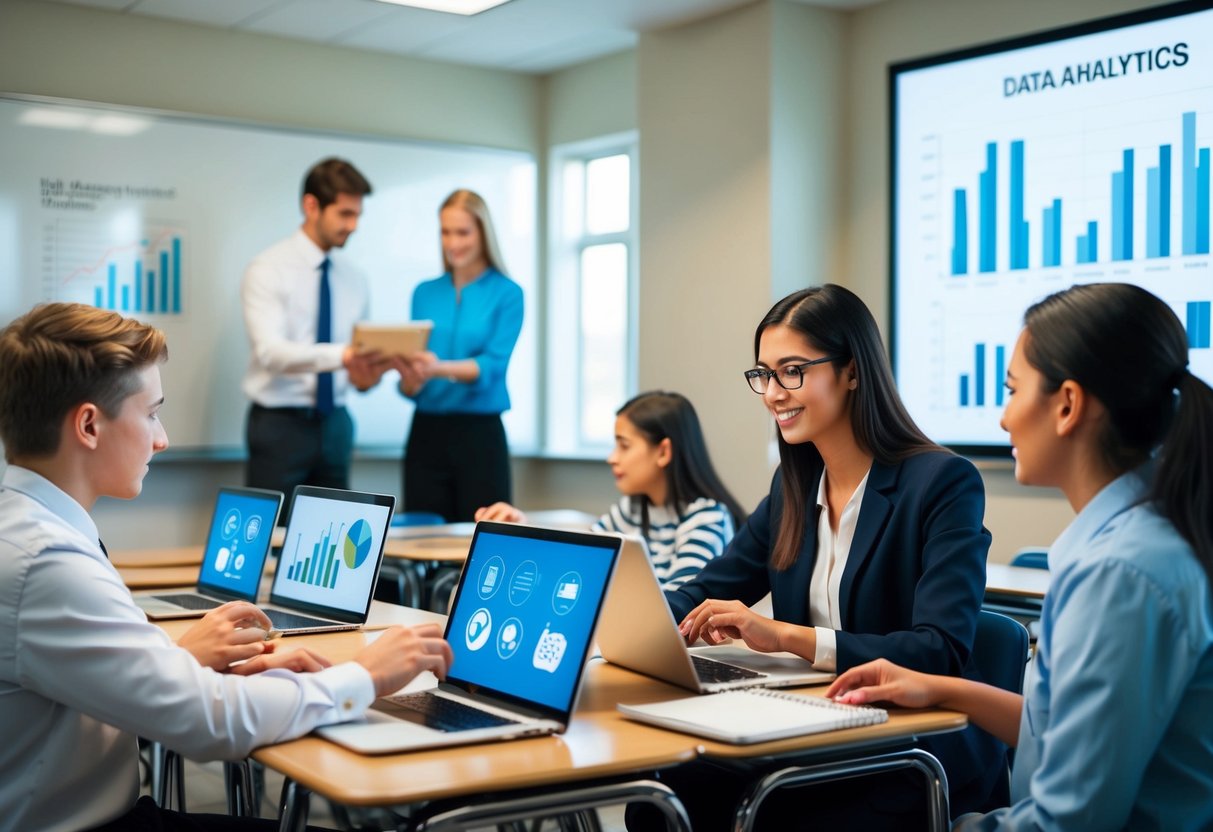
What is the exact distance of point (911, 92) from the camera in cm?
509

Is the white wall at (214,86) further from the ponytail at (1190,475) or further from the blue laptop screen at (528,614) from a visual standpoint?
the ponytail at (1190,475)

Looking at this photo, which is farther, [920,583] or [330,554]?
[330,554]

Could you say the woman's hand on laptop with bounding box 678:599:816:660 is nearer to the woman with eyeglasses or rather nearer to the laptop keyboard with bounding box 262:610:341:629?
the woman with eyeglasses

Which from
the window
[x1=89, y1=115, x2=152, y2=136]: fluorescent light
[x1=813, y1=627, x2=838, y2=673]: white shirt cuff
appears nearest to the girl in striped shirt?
[x1=813, y1=627, x2=838, y2=673]: white shirt cuff

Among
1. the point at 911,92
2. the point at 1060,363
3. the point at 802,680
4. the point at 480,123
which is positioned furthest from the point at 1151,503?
the point at 480,123

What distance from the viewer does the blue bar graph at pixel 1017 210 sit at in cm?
468

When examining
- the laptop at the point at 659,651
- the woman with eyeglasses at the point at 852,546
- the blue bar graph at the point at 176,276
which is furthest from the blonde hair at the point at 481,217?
the laptop at the point at 659,651

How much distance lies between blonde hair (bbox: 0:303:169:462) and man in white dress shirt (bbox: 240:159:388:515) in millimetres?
3311

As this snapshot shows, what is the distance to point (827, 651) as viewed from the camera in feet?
6.49

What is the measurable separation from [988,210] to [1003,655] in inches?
121

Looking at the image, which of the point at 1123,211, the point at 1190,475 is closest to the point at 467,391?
the point at 1123,211

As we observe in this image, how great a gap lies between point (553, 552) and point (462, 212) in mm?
3467

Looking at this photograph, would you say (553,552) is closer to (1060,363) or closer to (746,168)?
(1060,363)

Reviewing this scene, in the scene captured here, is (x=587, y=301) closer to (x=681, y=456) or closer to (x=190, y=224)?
(x=190, y=224)
